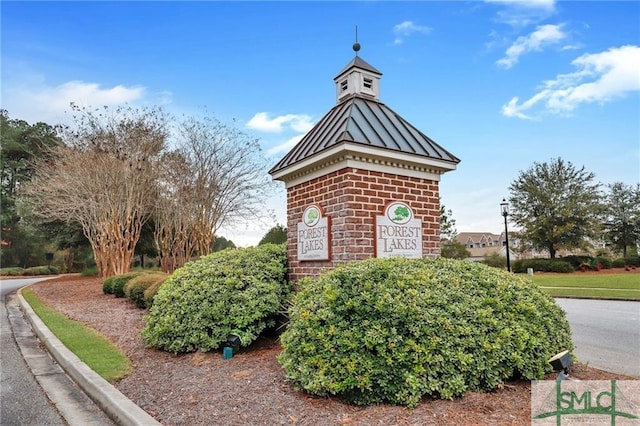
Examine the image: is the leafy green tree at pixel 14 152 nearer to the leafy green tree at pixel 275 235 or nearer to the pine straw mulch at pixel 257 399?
the leafy green tree at pixel 275 235

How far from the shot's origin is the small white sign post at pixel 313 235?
5414 mm

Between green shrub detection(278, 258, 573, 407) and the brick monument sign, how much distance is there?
1007 mm

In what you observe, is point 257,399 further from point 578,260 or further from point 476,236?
point 476,236

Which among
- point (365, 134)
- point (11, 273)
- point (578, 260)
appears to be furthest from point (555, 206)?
point (11, 273)

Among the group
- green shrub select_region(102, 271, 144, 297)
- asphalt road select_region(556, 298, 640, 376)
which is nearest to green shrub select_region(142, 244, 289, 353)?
asphalt road select_region(556, 298, 640, 376)

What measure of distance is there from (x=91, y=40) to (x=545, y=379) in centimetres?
1032

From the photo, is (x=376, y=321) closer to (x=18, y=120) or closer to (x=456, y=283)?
(x=456, y=283)

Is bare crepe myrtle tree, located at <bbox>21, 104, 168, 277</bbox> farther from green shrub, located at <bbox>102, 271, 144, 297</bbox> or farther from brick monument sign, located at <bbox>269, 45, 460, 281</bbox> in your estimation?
brick monument sign, located at <bbox>269, 45, 460, 281</bbox>

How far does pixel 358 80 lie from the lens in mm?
6555

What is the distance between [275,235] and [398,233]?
14.3 m

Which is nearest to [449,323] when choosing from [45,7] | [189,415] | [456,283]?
[456,283]

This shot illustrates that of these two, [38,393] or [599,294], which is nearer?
[38,393]

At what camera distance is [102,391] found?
425 centimetres

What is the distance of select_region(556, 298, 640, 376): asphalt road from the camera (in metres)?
5.99
